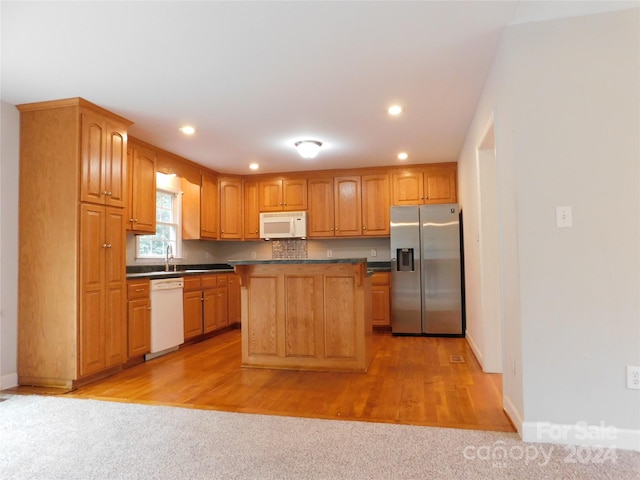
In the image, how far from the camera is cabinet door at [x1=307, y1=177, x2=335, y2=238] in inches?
242

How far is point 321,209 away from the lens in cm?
616

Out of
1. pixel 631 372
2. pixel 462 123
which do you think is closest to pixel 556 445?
pixel 631 372

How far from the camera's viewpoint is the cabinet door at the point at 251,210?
252 inches

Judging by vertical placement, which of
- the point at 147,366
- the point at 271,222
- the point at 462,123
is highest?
the point at 462,123

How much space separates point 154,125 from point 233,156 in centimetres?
136

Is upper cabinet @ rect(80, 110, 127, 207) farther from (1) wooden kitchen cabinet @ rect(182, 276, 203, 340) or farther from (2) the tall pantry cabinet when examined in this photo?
(1) wooden kitchen cabinet @ rect(182, 276, 203, 340)

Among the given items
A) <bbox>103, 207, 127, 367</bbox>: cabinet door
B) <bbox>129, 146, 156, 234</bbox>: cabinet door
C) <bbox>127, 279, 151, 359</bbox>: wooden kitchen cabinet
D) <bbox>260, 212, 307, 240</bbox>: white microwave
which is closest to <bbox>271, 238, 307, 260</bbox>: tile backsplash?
<bbox>260, 212, 307, 240</bbox>: white microwave

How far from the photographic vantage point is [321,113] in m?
3.75

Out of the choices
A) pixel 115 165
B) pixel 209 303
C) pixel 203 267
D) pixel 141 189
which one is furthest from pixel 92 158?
pixel 203 267

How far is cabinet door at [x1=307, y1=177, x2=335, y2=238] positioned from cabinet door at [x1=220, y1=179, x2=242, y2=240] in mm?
1136

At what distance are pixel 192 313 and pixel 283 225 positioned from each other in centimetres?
191

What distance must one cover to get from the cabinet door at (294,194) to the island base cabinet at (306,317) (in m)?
2.51

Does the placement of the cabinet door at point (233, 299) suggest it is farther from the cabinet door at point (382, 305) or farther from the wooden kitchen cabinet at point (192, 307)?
the cabinet door at point (382, 305)

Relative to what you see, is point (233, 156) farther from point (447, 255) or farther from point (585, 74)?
point (585, 74)
